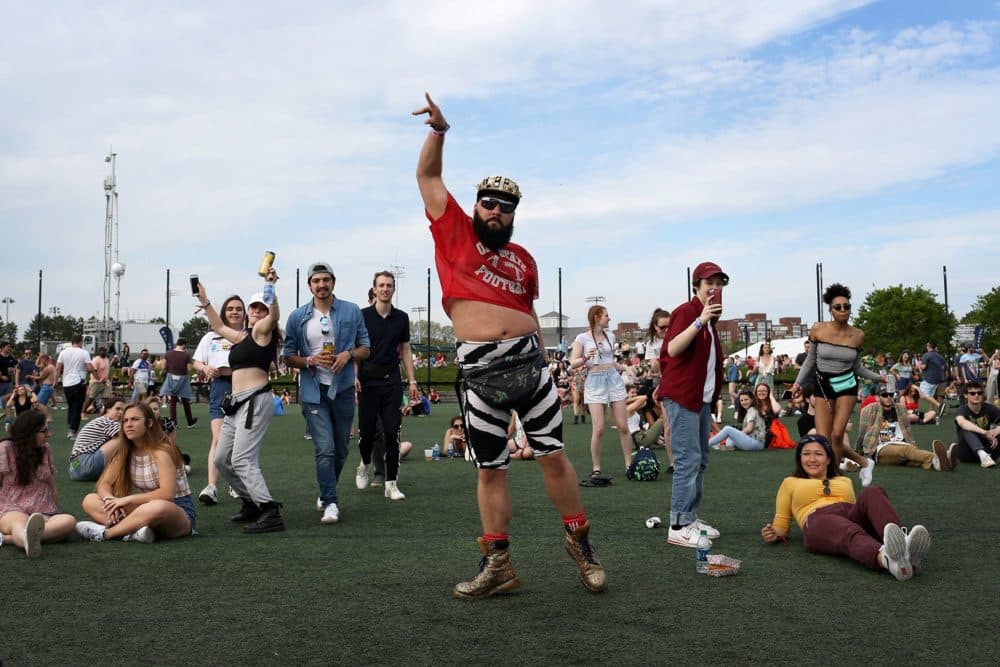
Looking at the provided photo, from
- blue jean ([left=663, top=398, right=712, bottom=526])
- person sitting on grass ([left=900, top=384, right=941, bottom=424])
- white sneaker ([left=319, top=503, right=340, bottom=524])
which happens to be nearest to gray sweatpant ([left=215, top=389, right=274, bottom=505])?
white sneaker ([left=319, top=503, right=340, bottom=524])

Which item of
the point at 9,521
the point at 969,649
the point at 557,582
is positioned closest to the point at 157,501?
the point at 9,521

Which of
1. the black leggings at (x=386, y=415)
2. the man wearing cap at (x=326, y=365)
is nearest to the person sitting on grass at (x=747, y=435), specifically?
the black leggings at (x=386, y=415)

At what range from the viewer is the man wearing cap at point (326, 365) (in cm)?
751

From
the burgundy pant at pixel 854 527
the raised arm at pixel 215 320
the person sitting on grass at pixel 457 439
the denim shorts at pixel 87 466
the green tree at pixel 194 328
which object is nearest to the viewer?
the burgundy pant at pixel 854 527

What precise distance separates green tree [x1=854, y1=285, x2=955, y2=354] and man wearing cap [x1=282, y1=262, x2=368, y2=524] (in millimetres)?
74160

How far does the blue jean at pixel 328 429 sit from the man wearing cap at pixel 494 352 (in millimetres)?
2817

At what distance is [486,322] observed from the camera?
4914 millimetres

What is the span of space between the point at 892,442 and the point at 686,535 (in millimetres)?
6432

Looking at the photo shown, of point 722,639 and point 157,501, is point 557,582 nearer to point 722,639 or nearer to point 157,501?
point 722,639

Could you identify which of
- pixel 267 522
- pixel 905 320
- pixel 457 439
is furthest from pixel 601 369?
pixel 905 320

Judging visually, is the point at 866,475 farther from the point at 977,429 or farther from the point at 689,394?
the point at 689,394

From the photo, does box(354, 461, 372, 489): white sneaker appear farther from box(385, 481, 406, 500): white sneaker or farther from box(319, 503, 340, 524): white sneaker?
box(319, 503, 340, 524): white sneaker

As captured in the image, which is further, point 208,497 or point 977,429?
point 977,429

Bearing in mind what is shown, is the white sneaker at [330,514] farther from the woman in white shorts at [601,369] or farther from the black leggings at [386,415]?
the woman in white shorts at [601,369]
